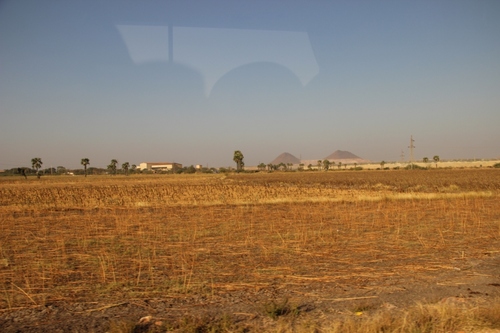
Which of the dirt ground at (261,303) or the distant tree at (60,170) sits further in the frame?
→ the distant tree at (60,170)

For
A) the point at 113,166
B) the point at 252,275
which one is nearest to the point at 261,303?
the point at 252,275

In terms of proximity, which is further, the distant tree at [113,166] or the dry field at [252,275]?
the distant tree at [113,166]

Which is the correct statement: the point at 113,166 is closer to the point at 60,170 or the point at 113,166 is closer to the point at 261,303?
the point at 60,170

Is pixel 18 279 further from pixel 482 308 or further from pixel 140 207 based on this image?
pixel 140 207

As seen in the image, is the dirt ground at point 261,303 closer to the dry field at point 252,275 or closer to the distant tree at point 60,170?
the dry field at point 252,275

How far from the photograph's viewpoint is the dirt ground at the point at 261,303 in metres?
4.99

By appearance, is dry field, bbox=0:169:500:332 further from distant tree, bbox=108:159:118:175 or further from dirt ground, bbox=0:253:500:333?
distant tree, bbox=108:159:118:175

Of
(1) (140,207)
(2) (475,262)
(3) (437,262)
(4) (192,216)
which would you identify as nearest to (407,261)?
(3) (437,262)

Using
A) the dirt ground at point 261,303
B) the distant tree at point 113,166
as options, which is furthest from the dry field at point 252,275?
the distant tree at point 113,166

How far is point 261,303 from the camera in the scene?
5668mm

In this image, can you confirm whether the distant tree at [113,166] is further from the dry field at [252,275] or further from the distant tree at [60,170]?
the dry field at [252,275]

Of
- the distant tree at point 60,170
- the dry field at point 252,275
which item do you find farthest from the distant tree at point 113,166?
the dry field at point 252,275

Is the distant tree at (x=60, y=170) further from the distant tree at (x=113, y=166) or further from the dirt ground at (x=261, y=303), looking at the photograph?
the dirt ground at (x=261, y=303)

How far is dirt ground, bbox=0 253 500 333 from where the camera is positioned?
4.99 meters
